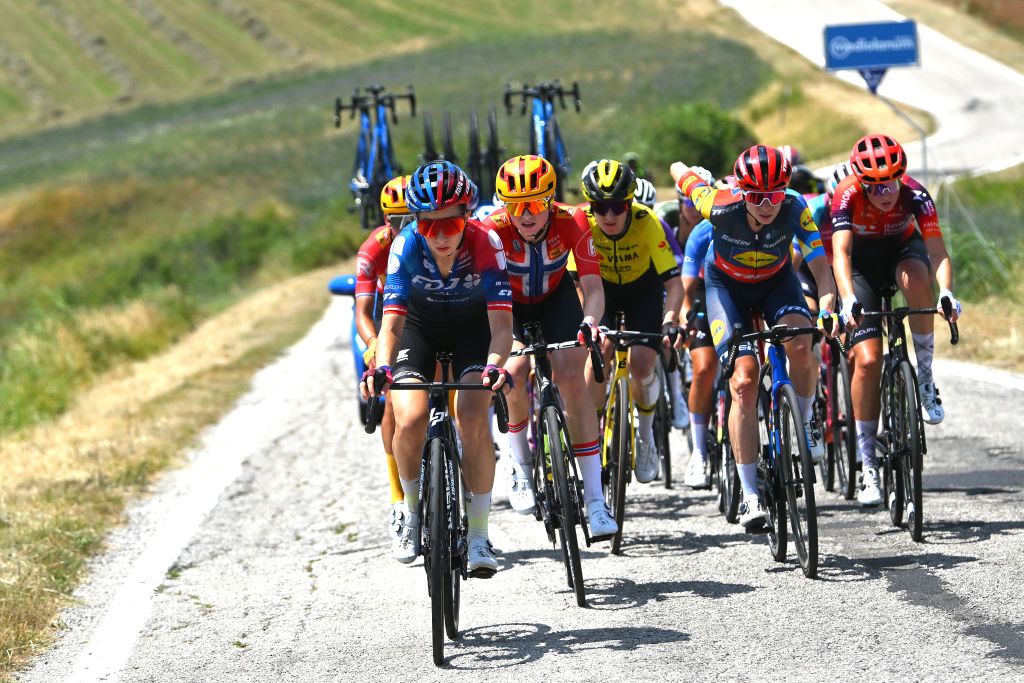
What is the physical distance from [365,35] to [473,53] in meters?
12.6

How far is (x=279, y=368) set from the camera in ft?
58.3

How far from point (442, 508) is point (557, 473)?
2.59ft

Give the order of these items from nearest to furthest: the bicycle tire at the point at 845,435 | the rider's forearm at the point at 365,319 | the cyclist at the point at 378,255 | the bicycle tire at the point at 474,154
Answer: the rider's forearm at the point at 365,319, the cyclist at the point at 378,255, the bicycle tire at the point at 845,435, the bicycle tire at the point at 474,154

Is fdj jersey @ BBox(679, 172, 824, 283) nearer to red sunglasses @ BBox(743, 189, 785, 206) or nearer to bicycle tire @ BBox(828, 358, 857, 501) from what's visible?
red sunglasses @ BBox(743, 189, 785, 206)

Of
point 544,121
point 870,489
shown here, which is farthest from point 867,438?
point 544,121

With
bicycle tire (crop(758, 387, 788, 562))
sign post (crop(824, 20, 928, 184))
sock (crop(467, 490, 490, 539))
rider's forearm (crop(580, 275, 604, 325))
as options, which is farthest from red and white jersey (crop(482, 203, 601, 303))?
sign post (crop(824, 20, 928, 184))

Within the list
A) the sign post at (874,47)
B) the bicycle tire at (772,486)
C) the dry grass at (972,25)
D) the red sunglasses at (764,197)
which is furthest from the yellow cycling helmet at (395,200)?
the dry grass at (972,25)

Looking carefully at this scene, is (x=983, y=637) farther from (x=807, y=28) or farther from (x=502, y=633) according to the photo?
(x=807, y=28)

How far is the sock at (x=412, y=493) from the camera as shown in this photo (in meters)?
6.47

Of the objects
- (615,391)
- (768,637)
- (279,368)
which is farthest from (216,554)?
(279,368)

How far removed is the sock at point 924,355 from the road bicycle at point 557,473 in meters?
2.24

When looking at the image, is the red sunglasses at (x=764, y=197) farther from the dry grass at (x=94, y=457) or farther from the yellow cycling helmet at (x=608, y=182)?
the dry grass at (x=94, y=457)

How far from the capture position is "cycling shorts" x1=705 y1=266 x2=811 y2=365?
761 centimetres

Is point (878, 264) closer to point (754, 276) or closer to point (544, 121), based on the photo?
point (754, 276)
